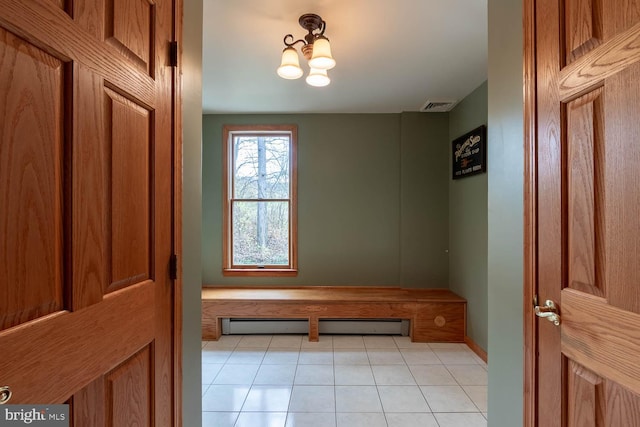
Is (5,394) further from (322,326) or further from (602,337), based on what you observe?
(322,326)

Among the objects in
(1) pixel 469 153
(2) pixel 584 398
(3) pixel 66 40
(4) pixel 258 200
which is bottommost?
(2) pixel 584 398

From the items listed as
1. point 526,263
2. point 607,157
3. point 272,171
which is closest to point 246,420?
point 526,263

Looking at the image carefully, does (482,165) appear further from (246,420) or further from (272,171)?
(246,420)

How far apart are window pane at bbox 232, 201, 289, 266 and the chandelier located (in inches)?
82.8

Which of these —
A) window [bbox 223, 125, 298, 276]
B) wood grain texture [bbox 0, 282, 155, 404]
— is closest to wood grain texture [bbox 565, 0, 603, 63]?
wood grain texture [bbox 0, 282, 155, 404]

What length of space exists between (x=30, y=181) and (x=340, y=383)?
2.48 metres

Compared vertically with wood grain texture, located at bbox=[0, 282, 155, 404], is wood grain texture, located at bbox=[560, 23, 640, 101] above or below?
above

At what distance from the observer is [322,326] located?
11.5 ft

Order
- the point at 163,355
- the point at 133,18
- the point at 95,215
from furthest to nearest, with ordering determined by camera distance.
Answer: the point at 163,355 → the point at 133,18 → the point at 95,215

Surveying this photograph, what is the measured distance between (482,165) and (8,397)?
3.25 meters

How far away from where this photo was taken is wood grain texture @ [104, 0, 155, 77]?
869mm

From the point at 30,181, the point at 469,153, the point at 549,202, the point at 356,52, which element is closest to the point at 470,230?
the point at 469,153

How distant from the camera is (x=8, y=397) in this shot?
0.58 meters

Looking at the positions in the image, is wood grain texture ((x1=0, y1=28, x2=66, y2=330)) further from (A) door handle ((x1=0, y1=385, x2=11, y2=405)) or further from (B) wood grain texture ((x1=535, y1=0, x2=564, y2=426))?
(B) wood grain texture ((x1=535, y1=0, x2=564, y2=426))
